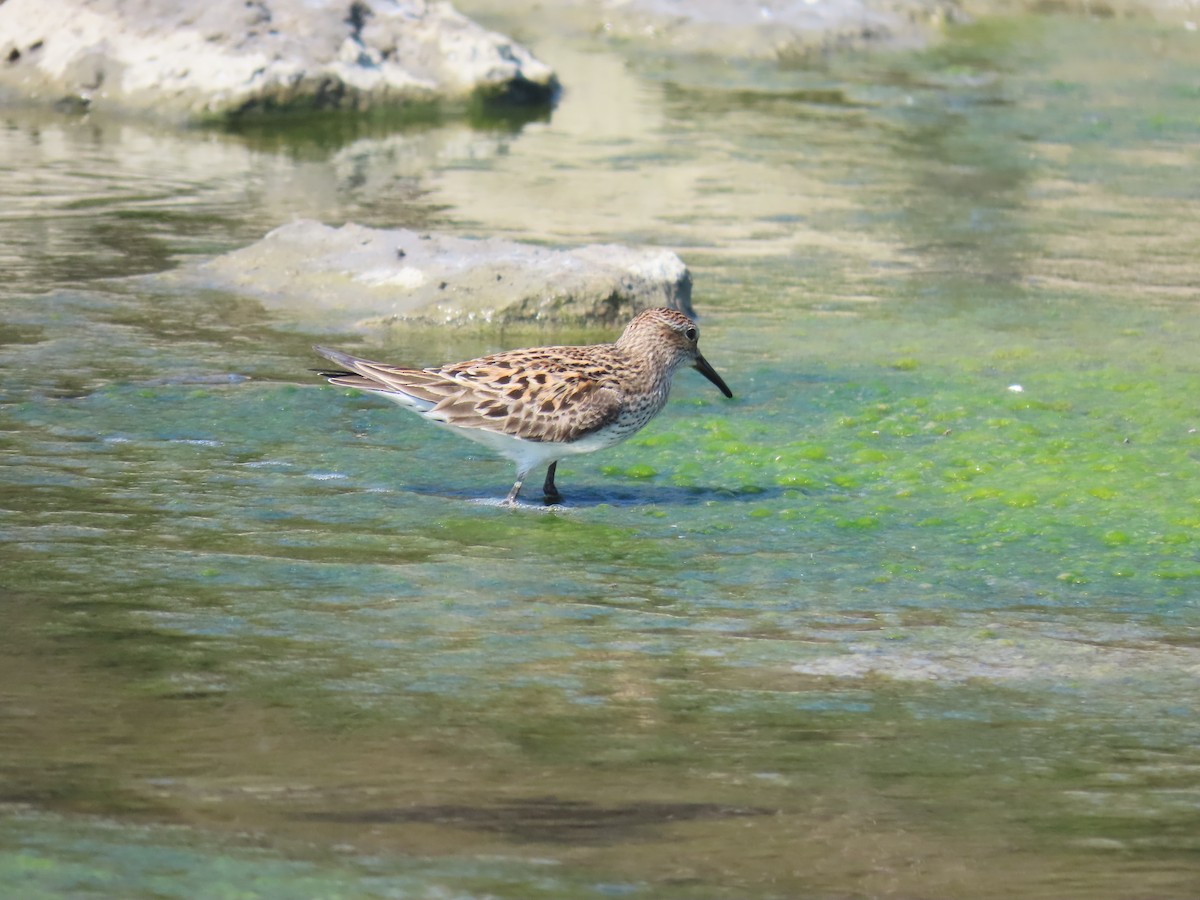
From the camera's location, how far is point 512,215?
15266 millimetres

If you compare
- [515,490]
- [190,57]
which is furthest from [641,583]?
[190,57]

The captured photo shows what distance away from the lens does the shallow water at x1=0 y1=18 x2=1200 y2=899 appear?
497 centimetres

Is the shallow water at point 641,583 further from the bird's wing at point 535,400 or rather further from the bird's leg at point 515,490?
the bird's wing at point 535,400

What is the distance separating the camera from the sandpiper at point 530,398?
8.30m

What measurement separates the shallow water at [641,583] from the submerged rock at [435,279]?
0.29m

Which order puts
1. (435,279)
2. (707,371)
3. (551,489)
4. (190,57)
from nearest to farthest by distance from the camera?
1. (551,489)
2. (707,371)
3. (435,279)
4. (190,57)

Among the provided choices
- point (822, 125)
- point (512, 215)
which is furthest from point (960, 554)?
point (822, 125)

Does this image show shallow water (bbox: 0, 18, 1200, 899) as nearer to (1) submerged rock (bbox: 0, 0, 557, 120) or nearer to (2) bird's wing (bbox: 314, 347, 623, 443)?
(2) bird's wing (bbox: 314, 347, 623, 443)

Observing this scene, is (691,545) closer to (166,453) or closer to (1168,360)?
(166,453)

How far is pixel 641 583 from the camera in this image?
24.3 feet

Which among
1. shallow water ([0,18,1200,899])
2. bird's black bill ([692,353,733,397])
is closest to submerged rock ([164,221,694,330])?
shallow water ([0,18,1200,899])

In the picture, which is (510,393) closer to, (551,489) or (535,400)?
(535,400)

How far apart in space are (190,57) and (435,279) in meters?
7.89

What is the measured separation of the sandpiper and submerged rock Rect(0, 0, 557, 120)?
1118 centimetres
